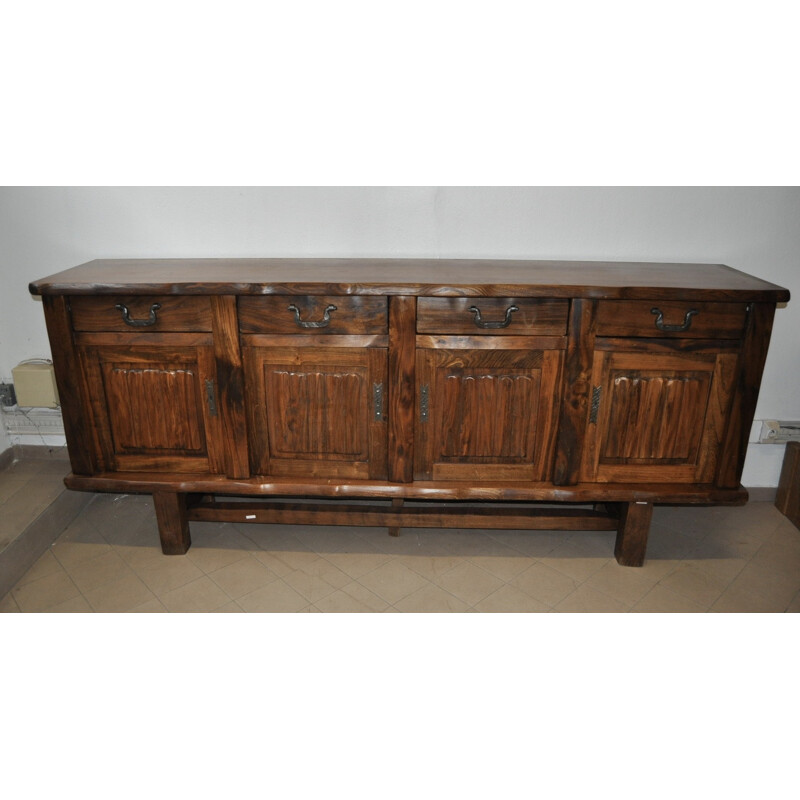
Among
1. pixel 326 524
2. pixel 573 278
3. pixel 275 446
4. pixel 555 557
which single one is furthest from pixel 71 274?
pixel 555 557

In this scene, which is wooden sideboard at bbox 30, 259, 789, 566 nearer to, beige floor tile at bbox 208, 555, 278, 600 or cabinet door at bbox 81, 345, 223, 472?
cabinet door at bbox 81, 345, 223, 472

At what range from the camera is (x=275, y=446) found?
2.27 meters

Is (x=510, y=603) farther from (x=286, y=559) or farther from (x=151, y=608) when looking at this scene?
(x=151, y=608)

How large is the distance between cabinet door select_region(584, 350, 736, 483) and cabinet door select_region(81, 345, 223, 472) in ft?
4.45

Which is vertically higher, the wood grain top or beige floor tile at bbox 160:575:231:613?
the wood grain top

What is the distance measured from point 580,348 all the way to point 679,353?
331 millimetres

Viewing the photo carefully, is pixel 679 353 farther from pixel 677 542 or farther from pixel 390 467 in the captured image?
pixel 390 467

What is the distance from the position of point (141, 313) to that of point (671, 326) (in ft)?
5.79

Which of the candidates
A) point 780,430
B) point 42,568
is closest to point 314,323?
point 42,568

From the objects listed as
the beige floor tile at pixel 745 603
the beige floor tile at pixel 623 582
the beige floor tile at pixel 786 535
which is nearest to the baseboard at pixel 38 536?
the beige floor tile at pixel 623 582

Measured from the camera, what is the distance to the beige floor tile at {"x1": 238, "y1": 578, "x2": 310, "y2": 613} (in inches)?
84.5

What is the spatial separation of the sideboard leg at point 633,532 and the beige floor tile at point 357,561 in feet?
2.93

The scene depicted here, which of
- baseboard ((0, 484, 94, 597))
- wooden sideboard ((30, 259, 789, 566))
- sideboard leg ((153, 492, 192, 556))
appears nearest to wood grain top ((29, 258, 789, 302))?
wooden sideboard ((30, 259, 789, 566))

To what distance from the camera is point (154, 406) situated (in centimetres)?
222
